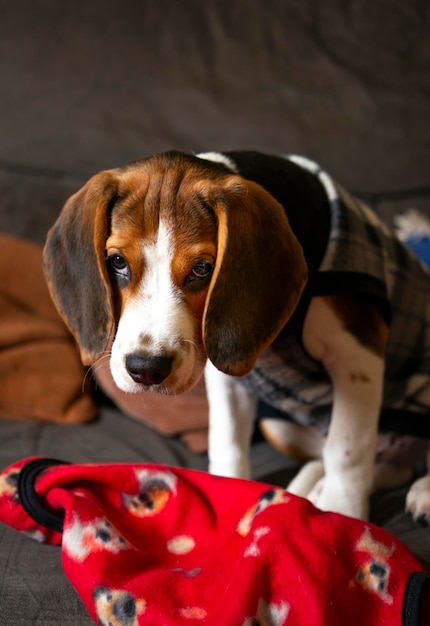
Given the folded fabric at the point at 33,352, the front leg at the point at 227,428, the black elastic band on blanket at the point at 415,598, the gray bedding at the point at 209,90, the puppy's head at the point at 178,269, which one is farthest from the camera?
the gray bedding at the point at 209,90

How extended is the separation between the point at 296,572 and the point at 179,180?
0.73 metres

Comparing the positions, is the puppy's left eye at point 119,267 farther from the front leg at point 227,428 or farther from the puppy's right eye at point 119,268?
the front leg at point 227,428

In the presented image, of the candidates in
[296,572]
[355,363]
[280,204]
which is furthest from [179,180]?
[296,572]

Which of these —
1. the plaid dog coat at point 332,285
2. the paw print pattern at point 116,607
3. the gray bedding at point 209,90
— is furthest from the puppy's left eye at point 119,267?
the gray bedding at point 209,90

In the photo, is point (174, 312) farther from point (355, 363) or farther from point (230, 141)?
A: point (230, 141)

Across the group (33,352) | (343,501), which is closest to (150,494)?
(343,501)

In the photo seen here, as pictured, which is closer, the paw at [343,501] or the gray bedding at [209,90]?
the paw at [343,501]

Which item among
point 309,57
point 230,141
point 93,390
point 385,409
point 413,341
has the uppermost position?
point 309,57

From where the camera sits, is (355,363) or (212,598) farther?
(355,363)

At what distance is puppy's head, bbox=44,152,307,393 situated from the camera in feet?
4.39

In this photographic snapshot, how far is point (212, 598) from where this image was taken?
1.27 meters

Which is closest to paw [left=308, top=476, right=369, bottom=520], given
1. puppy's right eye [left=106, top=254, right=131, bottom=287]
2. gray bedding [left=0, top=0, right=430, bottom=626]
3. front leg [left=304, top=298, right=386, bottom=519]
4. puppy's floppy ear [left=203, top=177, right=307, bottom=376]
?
front leg [left=304, top=298, right=386, bottom=519]

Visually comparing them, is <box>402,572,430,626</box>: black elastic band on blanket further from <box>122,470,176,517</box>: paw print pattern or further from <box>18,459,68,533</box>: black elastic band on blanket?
<box>18,459,68,533</box>: black elastic band on blanket

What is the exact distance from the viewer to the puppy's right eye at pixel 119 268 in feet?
4.64
